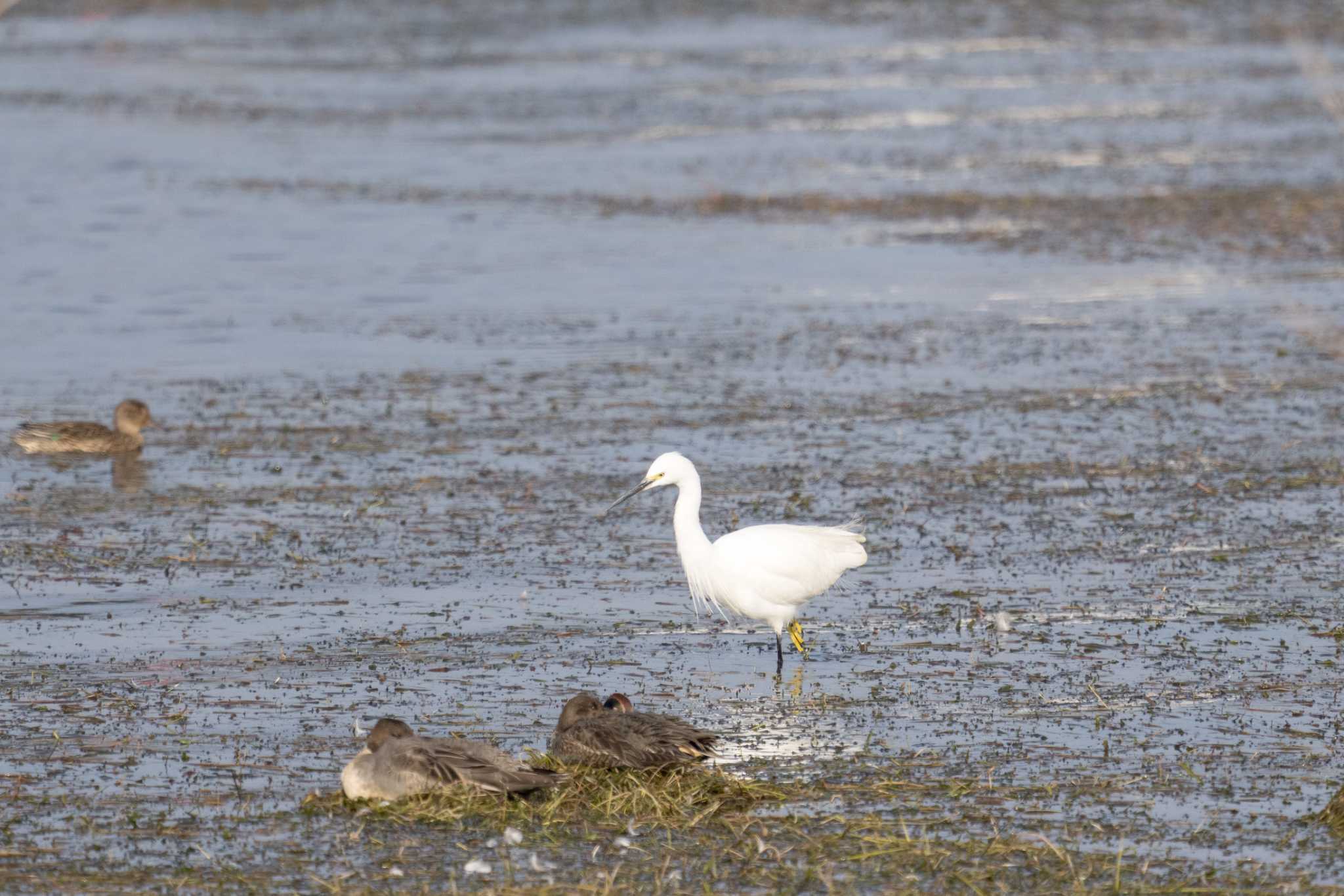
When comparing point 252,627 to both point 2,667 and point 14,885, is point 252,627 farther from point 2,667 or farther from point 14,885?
point 14,885

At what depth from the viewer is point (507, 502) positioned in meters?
13.1

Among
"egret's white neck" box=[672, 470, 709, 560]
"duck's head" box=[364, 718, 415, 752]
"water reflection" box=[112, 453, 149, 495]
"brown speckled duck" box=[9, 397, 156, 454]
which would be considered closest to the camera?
"duck's head" box=[364, 718, 415, 752]

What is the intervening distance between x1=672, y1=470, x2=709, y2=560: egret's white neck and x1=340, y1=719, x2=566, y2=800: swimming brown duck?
8.07 feet

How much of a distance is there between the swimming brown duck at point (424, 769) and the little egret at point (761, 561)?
2.33m

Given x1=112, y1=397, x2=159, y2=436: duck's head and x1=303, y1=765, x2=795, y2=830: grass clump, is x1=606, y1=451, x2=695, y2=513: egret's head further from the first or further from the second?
x1=112, y1=397, x2=159, y2=436: duck's head

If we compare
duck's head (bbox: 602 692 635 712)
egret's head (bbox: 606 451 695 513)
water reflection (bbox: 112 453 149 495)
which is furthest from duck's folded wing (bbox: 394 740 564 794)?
water reflection (bbox: 112 453 149 495)

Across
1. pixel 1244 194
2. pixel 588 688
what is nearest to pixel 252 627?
pixel 588 688

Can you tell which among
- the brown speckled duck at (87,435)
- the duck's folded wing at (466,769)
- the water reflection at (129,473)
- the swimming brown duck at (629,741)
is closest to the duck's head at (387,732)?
the duck's folded wing at (466,769)

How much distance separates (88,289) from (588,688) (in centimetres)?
1359

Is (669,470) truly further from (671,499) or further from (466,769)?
(671,499)

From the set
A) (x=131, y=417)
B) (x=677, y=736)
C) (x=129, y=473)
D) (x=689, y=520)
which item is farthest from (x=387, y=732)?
(x=131, y=417)

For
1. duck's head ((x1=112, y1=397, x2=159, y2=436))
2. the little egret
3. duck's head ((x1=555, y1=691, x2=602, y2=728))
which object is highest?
duck's head ((x1=112, y1=397, x2=159, y2=436))

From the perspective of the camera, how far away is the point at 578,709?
8391 millimetres

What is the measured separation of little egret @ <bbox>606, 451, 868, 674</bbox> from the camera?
32.9ft
